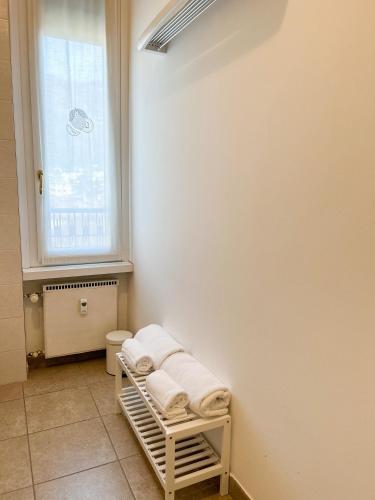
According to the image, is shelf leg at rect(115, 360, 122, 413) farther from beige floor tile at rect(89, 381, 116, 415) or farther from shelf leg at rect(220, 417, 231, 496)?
shelf leg at rect(220, 417, 231, 496)

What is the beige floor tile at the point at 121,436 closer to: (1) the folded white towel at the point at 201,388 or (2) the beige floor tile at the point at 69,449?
(2) the beige floor tile at the point at 69,449

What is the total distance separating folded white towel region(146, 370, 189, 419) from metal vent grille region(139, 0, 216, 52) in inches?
64.1

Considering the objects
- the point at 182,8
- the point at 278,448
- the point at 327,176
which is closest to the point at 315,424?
the point at 278,448

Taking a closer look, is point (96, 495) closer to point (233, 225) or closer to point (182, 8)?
point (233, 225)

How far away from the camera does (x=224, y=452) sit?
5.32 feet

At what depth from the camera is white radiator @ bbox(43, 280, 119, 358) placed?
106 inches

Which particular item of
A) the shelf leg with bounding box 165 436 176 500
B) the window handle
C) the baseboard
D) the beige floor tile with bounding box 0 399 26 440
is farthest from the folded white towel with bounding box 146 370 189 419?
the window handle

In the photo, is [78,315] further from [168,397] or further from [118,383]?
[168,397]

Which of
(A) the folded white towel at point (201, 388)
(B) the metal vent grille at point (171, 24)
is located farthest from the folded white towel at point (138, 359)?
(B) the metal vent grille at point (171, 24)

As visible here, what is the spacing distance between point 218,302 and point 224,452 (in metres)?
0.66

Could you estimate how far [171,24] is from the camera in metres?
1.72

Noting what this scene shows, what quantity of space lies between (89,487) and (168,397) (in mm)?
621

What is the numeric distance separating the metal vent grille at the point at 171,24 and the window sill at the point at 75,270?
4.93 ft

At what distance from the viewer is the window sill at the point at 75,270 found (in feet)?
8.34
